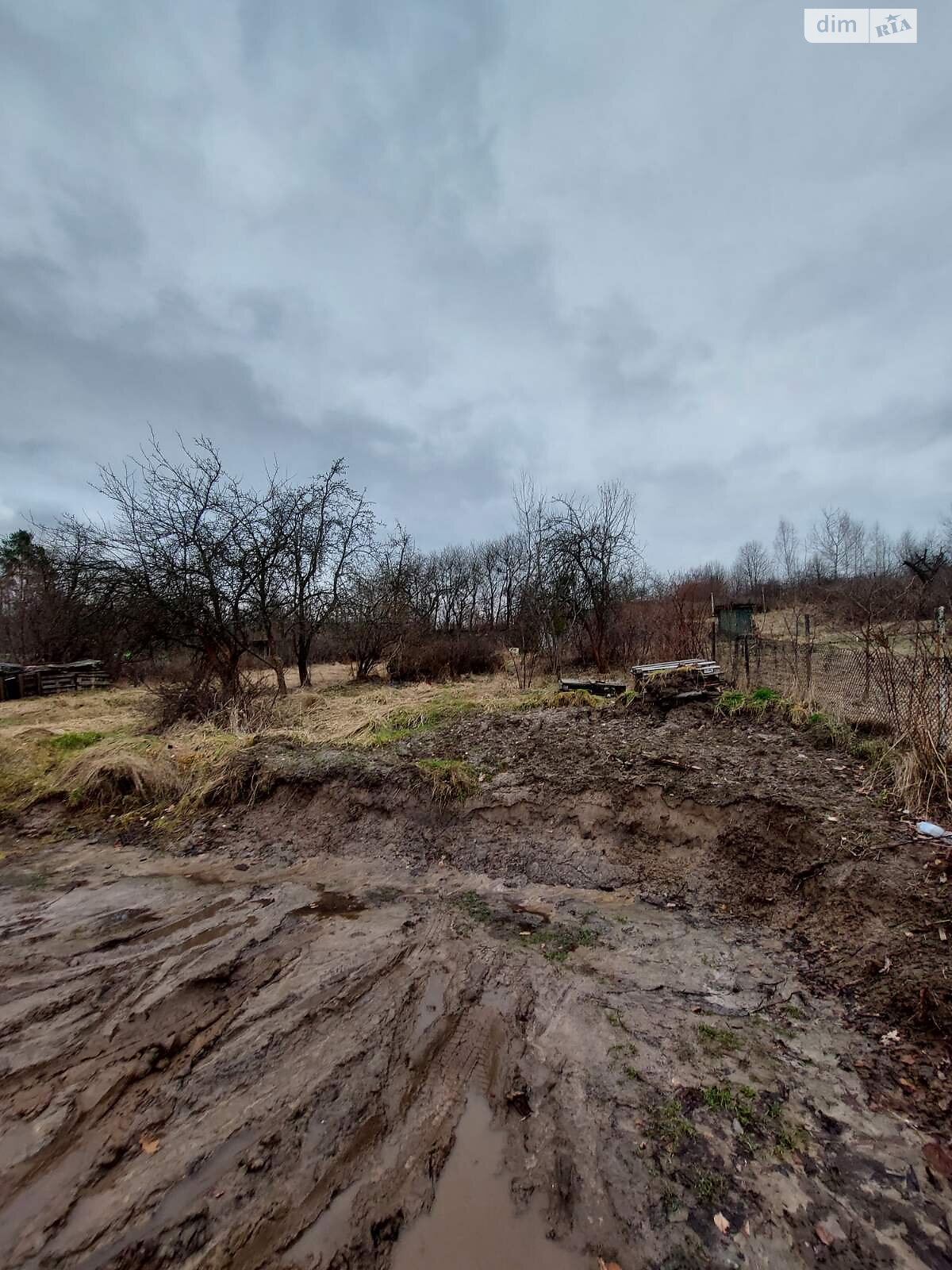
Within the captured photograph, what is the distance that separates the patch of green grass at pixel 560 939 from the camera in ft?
10.6

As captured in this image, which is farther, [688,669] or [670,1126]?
[688,669]

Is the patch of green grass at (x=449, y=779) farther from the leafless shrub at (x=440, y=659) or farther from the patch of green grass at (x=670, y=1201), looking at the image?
the leafless shrub at (x=440, y=659)

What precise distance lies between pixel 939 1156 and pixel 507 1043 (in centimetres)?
167

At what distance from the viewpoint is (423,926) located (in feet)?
11.7

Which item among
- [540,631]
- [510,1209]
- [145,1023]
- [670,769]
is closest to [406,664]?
[540,631]

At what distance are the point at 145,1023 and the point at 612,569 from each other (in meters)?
14.5

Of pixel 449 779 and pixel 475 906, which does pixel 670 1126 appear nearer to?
pixel 475 906

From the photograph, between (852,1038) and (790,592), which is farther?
(790,592)

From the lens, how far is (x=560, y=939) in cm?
338

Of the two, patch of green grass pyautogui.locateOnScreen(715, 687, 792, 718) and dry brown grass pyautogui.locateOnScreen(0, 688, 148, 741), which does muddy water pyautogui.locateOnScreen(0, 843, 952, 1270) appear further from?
dry brown grass pyautogui.locateOnScreen(0, 688, 148, 741)

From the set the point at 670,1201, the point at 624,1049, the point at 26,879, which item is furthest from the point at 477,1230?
the point at 26,879

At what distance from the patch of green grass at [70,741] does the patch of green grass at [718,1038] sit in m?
8.17

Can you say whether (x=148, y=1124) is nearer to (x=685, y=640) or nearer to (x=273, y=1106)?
(x=273, y=1106)

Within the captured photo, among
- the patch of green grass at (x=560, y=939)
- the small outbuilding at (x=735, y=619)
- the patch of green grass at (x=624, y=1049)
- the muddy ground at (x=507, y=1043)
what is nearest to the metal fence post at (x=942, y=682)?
the muddy ground at (x=507, y=1043)
